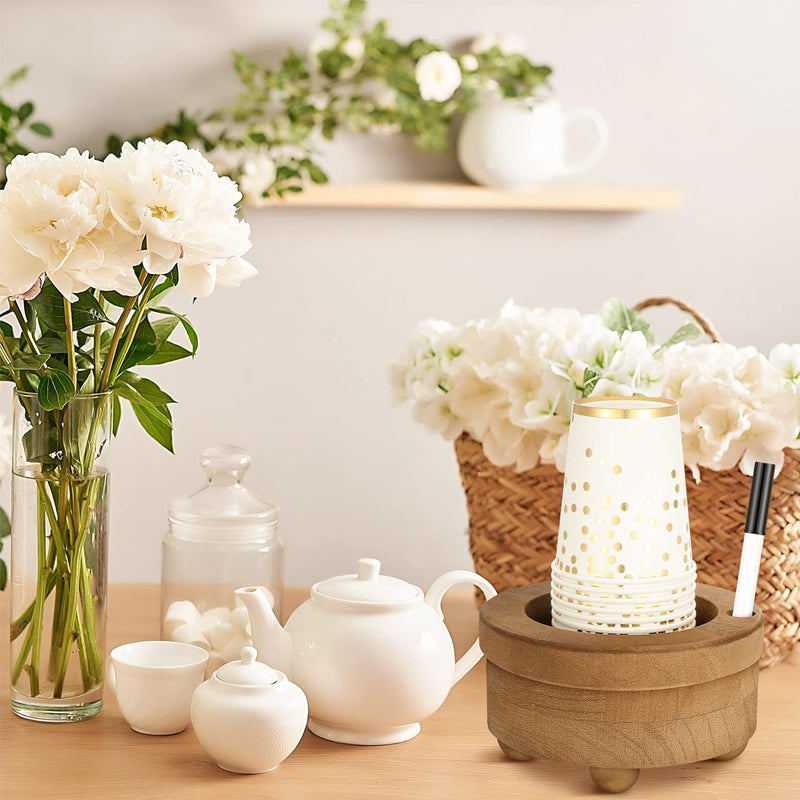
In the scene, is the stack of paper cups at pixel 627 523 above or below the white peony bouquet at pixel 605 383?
below

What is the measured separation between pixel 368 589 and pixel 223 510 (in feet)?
0.75

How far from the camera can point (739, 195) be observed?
2367mm

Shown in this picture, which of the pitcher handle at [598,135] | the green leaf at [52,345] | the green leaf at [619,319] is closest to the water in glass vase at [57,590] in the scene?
the green leaf at [52,345]

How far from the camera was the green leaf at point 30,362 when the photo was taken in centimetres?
92

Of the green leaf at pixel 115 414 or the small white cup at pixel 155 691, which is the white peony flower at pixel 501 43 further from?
the small white cup at pixel 155 691

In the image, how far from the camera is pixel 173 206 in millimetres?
864

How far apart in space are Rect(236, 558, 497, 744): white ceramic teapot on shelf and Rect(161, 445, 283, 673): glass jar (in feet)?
0.49

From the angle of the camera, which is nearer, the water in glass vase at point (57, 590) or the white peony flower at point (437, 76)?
the water in glass vase at point (57, 590)

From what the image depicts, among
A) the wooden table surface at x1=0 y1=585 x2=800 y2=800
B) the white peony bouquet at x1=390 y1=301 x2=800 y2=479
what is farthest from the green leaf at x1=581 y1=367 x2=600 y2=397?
the wooden table surface at x1=0 y1=585 x2=800 y2=800

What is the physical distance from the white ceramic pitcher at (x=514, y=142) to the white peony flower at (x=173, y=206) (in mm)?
1339

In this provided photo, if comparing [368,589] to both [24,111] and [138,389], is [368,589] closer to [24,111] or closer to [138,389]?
[138,389]

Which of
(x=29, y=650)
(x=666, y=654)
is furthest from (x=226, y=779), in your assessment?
(x=666, y=654)

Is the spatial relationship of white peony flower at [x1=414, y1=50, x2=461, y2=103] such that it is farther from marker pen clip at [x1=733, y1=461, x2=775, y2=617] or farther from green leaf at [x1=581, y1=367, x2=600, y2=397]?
marker pen clip at [x1=733, y1=461, x2=775, y2=617]

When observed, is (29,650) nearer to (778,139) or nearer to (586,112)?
(586,112)
